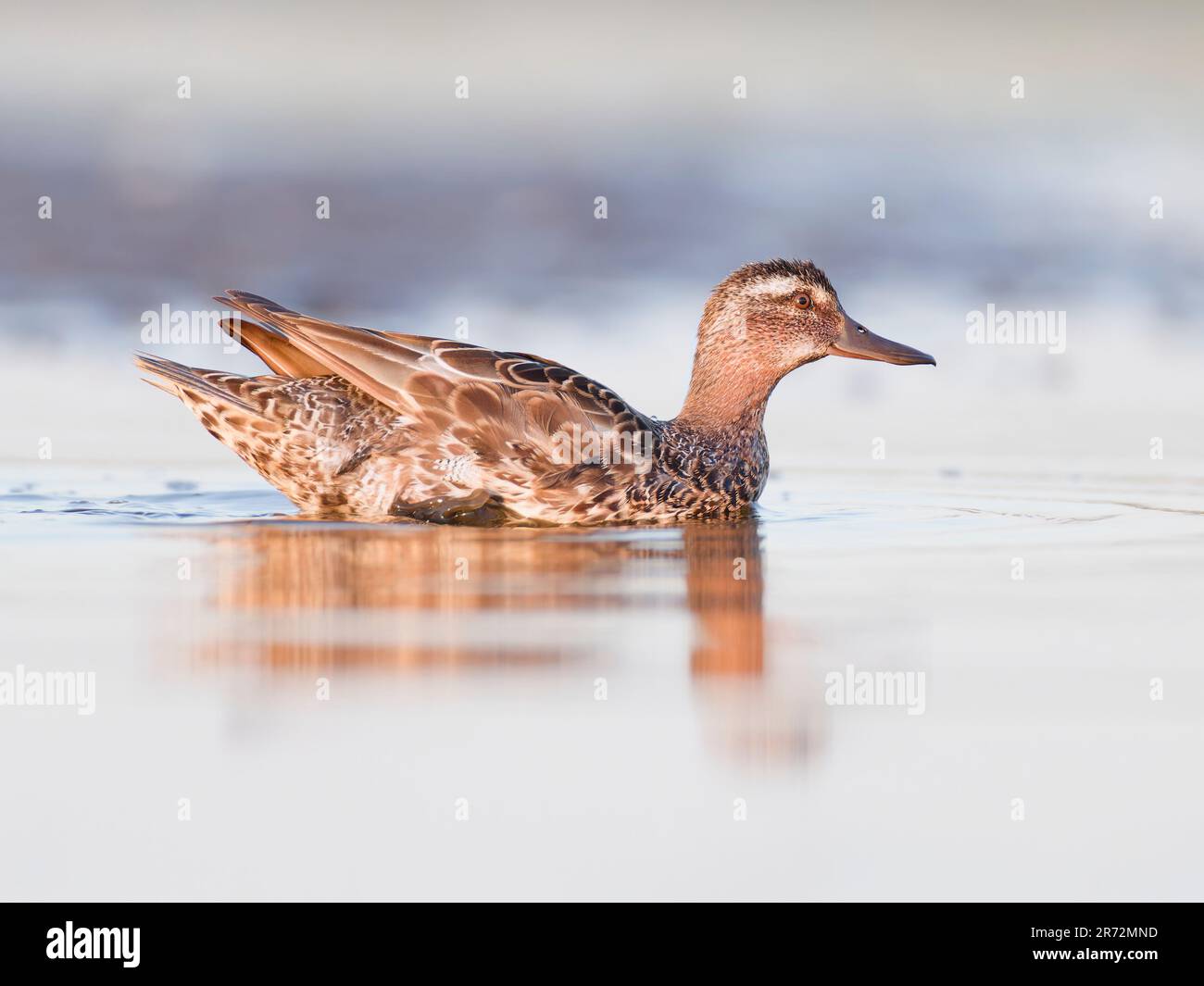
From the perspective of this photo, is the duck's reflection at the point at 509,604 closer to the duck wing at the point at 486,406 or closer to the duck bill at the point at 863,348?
the duck wing at the point at 486,406

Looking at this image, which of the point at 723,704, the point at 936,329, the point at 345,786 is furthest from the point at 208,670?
the point at 936,329

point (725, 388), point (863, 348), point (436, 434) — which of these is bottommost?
point (436, 434)

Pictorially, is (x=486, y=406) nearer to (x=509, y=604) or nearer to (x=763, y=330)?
(x=763, y=330)

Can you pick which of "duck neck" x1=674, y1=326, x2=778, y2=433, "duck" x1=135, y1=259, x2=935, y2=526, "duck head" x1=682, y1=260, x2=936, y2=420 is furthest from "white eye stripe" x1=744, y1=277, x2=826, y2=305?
"duck" x1=135, y1=259, x2=935, y2=526

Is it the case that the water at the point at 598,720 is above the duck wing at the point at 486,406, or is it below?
below

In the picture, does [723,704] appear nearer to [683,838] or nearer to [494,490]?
[683,838]

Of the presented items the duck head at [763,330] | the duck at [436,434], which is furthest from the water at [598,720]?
the duck head at [763,330]

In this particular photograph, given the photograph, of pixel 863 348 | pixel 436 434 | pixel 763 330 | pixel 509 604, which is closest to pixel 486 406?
Answer: pixel 436 434
